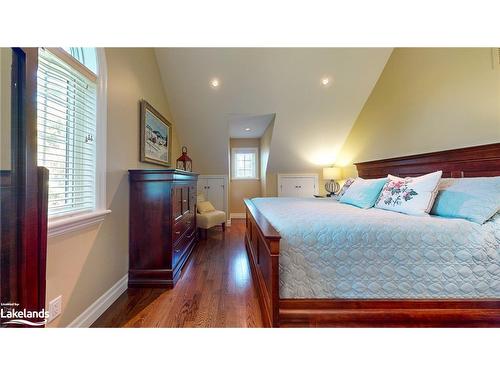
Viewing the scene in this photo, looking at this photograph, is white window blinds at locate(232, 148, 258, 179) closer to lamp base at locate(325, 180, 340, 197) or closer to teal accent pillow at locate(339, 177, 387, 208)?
lamp base at locate(325, 180, 340, 197)

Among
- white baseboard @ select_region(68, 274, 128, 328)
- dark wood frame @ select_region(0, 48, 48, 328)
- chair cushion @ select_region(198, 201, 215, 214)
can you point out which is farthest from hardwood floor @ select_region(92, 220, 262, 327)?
chair cushion @ select_region(198, 201, 215, 214)

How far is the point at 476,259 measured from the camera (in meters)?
1.25

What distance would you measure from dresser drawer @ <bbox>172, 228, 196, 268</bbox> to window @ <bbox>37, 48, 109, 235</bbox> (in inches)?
33.0

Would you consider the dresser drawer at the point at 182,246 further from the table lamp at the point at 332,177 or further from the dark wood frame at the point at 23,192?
the table lamp at the point at 332,177

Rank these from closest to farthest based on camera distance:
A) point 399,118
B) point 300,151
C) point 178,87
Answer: point 399,118 → point 178,87 → point 300,151

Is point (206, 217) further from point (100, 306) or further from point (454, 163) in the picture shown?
point (454, 163)

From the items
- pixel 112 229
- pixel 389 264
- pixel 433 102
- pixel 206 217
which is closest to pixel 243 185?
pixel 206 217

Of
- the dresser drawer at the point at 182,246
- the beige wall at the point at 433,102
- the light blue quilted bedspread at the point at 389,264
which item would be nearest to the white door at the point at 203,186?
the dresser drawer at the point at 182,246

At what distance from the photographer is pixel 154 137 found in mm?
2596
